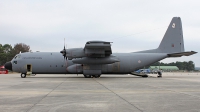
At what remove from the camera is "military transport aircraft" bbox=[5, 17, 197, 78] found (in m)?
Answer: 26.0

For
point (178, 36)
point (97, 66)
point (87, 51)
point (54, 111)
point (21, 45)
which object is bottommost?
point (54, 111)

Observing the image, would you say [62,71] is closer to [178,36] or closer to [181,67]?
[178,36]

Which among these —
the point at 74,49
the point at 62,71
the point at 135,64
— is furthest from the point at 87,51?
the point at 135,64

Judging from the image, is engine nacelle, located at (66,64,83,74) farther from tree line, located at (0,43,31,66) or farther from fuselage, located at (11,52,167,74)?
tree line, located at (0,43,31,66)

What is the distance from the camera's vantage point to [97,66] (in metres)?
27.1

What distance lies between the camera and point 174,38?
29688 mm

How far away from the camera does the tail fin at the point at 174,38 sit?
2958 centimetres

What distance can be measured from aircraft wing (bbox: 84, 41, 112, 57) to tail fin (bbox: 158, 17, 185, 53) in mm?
9097

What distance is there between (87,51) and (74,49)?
1831mm

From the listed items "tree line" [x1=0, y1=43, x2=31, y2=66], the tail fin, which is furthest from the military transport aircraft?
"tree line" [x1=0, y1=43, x2=31, y2=66]

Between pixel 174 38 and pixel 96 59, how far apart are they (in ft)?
37.6

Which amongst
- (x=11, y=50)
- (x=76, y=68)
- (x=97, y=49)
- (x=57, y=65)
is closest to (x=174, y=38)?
(x=97, y=49)

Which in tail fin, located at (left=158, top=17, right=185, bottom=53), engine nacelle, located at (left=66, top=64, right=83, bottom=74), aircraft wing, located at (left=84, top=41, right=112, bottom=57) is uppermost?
tail fin, located at (left=158, top=17, right=185, bottom=53)

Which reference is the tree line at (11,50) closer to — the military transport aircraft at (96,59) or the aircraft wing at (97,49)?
the military transport aircraft at (96,59)
